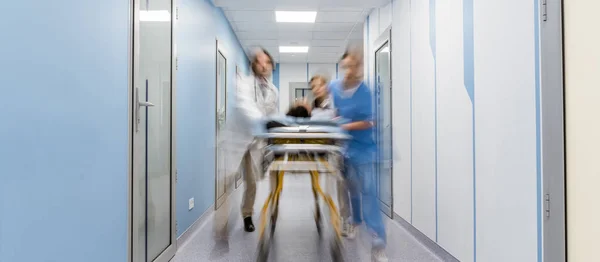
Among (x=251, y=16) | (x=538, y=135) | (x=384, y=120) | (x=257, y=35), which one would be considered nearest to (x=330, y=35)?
(x=257, y=35)

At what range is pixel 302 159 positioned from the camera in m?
3.52

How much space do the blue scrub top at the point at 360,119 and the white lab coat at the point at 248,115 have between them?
2.82 feet

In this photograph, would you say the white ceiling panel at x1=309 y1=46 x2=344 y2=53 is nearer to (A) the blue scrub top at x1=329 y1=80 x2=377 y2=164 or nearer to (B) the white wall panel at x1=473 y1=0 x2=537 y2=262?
(A) the blue scrub top at x1=329 y1=80 x2=377 y2=164

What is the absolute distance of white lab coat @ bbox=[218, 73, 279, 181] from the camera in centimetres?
297

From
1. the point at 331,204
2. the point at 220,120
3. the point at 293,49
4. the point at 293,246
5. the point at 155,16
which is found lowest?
the point at 293,246

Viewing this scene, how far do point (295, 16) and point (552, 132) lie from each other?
4.74 m

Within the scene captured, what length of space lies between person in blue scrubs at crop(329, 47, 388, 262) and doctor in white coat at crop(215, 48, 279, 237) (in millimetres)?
786

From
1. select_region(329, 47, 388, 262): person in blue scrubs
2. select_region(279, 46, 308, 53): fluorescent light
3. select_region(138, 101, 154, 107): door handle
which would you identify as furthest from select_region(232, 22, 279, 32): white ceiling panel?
select_region(138, 101, 154, 107): door handle

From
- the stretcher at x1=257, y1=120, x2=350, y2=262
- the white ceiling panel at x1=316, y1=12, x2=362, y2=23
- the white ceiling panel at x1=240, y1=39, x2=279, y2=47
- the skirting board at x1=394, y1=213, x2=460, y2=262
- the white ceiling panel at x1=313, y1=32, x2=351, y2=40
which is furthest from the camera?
the white ceiling panel at x1=240, y1=39, x2=279, y2=47

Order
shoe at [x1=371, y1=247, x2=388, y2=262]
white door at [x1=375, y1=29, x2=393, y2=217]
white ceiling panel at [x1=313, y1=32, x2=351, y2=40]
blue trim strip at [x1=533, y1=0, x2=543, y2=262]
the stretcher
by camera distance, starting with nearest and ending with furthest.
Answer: blue trim strip at [x1=533, y1=0, x2=543, y2=262]
shoe at [x1=371, y1=247, x2=388, y2=262]
the stretcher
white door at [x1=375, y1=29, x2=393, y2=217]
white ceiling panel at [x1=313, y1=32, x2=351, y2=40]

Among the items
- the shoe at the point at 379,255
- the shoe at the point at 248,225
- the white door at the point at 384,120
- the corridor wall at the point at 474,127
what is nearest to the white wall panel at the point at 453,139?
the corridor wall at the point at 474,127

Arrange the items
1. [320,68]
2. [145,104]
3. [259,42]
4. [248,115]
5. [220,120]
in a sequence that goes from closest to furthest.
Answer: [145,104], [248,115], [220,120], [259,42], [320,68]

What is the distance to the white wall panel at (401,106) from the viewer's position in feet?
12.1

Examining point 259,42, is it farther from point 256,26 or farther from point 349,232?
point 349,232
